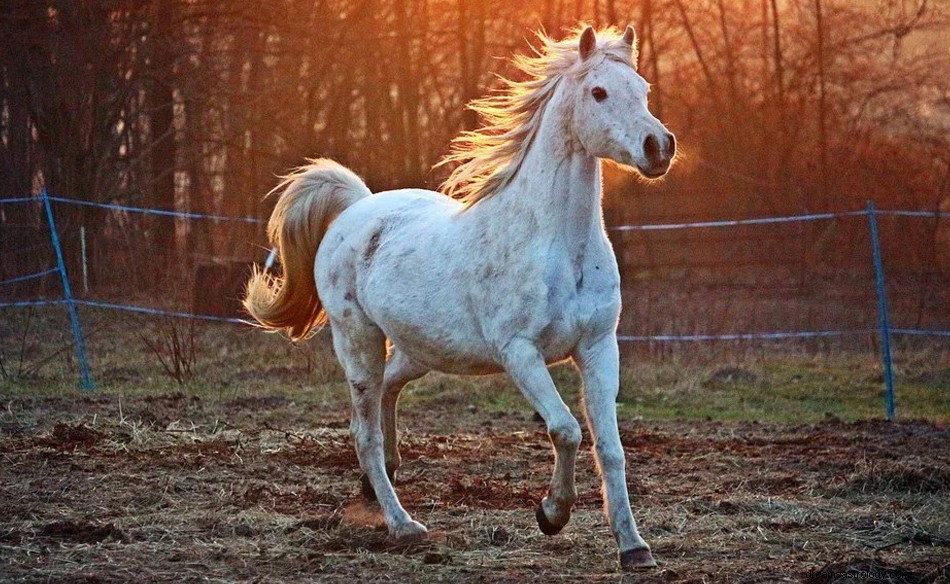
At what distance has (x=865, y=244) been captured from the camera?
19.2 m

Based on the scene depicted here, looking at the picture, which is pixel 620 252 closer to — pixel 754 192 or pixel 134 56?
pixel 754 192

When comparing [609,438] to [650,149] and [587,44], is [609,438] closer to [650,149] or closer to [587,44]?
[650,149]

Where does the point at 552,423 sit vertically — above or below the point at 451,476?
above

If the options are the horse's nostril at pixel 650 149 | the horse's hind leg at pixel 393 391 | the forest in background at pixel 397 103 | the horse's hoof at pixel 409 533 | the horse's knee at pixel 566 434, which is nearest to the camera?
Answer: the horse's nostril at pixel 650 149

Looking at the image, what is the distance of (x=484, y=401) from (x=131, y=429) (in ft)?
10.7

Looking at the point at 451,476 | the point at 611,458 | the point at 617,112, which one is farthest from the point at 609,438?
the point at 451,476

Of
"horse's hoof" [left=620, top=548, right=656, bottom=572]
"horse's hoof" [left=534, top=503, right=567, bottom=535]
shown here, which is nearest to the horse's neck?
"horse's hoof" [left=534, top=503, right=567, bottom=535]

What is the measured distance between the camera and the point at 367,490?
5742 mm

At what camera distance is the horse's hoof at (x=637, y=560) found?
4449 millimetres

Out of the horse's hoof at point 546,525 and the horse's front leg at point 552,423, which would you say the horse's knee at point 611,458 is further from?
the horse's hoof at point 546,525

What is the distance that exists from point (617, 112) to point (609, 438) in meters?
1.16

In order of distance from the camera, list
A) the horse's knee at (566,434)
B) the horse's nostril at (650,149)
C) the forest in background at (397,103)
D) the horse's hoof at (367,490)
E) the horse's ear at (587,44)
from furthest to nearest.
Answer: the forest in background at (397,103) → the horse's hoof at (367,490) → the horse's ear at (587,44) → the horse's knee at (566,434) → the horse's nostril at (650,149)

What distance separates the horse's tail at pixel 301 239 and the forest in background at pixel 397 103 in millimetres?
6452

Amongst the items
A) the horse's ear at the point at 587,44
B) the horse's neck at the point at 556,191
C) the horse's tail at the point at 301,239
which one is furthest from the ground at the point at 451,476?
the horse's ear at the point at 587,44
